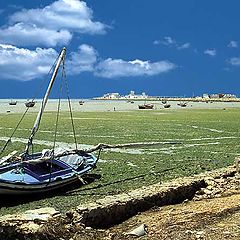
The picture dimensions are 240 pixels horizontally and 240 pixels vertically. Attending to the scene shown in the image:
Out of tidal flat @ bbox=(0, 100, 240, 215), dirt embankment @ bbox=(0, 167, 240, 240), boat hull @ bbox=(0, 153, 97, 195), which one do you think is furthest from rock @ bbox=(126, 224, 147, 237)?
boat hull @ bbox=(0, 153, 97, 195)

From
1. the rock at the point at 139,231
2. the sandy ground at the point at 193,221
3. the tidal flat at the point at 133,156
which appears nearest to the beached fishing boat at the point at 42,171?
the tidal flat at the point at 133,156

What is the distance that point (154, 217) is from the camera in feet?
37.4

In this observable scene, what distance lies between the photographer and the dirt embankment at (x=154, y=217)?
9.41 meters

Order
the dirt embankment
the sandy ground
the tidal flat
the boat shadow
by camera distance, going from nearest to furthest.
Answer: the dirt embankment
the sandy ground
the boat shadow
the tidal flat

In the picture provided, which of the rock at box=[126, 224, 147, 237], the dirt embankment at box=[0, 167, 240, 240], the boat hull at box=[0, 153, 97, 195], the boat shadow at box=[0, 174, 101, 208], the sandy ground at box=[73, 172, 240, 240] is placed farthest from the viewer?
the boat shadow at box=[0, 174, 101, 208]

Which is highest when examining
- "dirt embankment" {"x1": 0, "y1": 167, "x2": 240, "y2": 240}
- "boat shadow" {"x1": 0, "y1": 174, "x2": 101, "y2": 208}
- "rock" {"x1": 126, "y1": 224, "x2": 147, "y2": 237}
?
"dirt embankment" {"x1": 0, "y1": 167, "x2": 240, "y2": 240}

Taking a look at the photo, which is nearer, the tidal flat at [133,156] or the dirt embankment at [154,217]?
the dirt embankment at [154,217]

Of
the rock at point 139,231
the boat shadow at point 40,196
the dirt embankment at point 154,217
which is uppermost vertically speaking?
the dirt embankment at point 154,217

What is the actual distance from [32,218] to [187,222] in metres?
3.37

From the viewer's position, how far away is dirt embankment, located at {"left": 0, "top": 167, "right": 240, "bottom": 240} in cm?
941

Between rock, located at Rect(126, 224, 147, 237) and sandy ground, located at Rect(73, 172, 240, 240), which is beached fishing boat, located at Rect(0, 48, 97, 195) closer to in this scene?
sandy ground, located at Rect(73, 172, 240, 240)

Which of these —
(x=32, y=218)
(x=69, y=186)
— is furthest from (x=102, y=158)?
(x=32, y=218)

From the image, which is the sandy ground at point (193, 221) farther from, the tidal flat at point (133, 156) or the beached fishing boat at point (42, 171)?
the beached fishing boat at point (42, 171)

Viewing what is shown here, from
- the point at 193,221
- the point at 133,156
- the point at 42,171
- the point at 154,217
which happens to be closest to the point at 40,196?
the point at 42,171
